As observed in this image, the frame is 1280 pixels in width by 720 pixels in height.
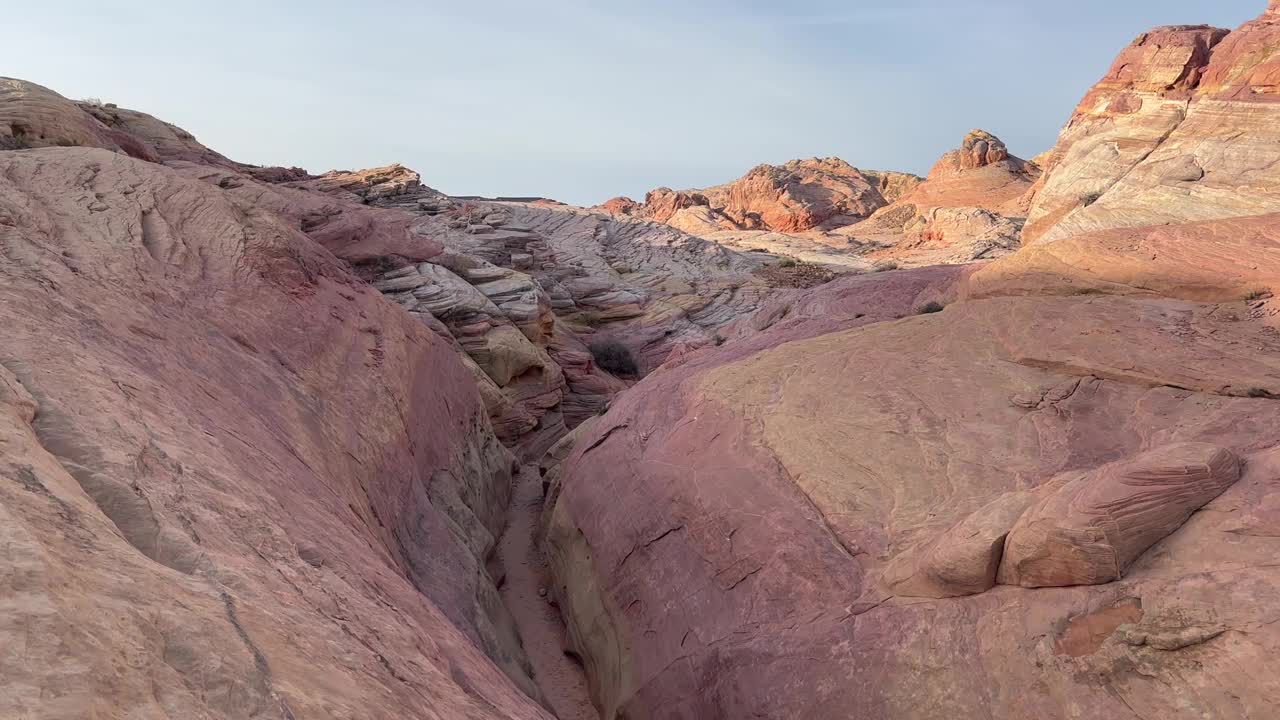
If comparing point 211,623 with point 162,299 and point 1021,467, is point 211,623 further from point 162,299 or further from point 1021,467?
point 1021,467

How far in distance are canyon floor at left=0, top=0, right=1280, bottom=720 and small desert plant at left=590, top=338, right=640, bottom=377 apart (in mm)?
8256

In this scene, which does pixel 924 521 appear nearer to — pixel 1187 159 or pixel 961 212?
pixel 1187 159

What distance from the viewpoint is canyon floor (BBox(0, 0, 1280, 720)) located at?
374 cm

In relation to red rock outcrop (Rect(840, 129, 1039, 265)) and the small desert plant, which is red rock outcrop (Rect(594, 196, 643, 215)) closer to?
red rock outcrop (Rect(840, 129, 1039, 265))

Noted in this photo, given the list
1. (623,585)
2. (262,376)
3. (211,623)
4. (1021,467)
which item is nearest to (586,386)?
(623,585)

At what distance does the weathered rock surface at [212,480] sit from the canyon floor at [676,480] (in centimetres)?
3

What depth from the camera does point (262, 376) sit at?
8.84 m

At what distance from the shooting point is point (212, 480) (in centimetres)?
492

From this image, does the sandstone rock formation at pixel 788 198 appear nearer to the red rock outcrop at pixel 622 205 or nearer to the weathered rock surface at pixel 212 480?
the red rock outcrop at pixel 622 205

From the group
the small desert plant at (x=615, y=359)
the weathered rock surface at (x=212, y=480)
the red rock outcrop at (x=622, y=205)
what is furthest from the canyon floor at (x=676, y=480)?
the red rock outcrop at (x=622, y=205)

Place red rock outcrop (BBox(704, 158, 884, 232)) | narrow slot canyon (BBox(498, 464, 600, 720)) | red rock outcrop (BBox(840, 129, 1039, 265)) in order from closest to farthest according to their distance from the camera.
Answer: narrow slot canyon (BBox(498, 464, 600, 720)) < red rock outcrop (BBox(840, 129, 1039, 265)) < red rock outcrop (BBox(704, 158, 884, 232))

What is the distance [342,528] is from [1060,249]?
40.5ft

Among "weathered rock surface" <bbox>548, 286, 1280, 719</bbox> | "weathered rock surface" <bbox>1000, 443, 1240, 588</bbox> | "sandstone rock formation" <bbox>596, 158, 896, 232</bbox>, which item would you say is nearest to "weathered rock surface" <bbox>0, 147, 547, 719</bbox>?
"weathered rock surface" <bbox>548, 286, 1280, 719</bbox>

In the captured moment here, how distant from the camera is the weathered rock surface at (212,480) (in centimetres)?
274
